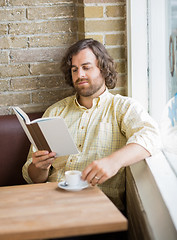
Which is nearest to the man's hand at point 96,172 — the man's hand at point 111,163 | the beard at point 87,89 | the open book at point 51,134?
the man's hand at point 111,163

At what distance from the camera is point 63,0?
8.47 feet

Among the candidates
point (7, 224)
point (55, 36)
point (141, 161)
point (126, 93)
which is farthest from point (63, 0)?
point (7, 224)

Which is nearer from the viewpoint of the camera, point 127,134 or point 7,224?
point 7,224

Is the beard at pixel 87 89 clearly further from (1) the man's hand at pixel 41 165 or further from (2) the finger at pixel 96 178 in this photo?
(2) the finger at pixel 96 178

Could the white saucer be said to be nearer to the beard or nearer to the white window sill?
the white window sill

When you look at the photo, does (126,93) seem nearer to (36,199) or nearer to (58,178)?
(58,178)

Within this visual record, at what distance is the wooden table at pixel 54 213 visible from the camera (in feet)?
3.96

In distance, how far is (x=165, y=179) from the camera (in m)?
1.61

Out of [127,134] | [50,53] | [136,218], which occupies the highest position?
[50,53]

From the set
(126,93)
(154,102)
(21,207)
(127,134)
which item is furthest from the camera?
(126,93)

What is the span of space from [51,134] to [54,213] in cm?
46

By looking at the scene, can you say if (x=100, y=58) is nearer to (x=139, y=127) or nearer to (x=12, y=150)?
(x=139, y=127)

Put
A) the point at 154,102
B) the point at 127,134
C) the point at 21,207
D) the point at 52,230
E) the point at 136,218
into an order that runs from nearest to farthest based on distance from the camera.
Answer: the point at 52,230, the point at 21,207, the point at 136,218, the point at 127,134, the point at 154,102

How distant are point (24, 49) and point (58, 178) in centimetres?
92
